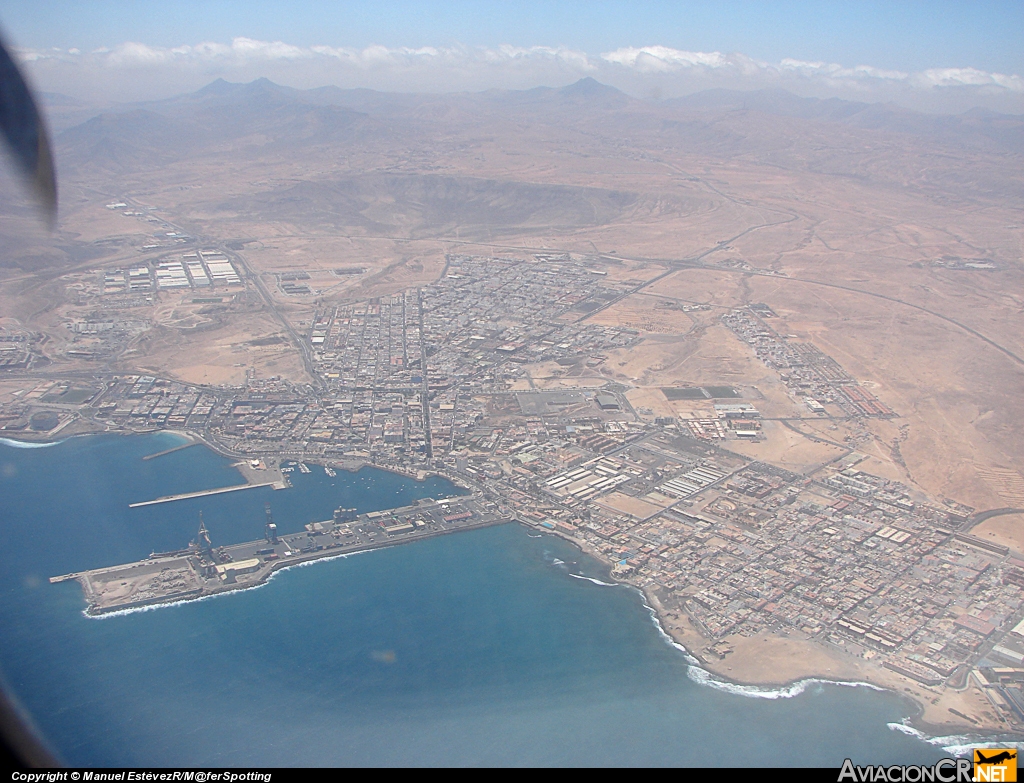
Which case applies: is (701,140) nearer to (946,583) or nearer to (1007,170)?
(1007,170)

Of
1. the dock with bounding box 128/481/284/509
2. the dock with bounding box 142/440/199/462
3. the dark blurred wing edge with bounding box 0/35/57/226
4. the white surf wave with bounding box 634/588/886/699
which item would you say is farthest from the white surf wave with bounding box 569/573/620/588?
the dark blurred wing edge with bounding box 0/35/57/226

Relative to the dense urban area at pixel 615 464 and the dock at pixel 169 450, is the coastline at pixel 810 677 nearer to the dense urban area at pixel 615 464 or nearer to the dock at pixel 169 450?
the dense urban area at pixel 615 464

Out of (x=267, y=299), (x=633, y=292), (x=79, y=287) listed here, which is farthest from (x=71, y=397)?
(x=633, y=292)

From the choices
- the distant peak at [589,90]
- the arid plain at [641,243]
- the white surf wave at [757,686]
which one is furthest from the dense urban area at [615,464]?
the distant peak at [589,90]

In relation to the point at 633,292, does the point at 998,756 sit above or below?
above

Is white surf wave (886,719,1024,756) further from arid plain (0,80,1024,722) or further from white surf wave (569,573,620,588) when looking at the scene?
arid plain (0,80,1024,722)

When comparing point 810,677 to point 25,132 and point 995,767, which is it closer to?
point 995,767
